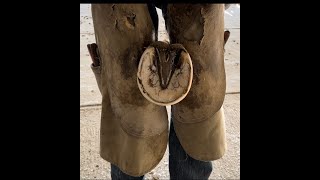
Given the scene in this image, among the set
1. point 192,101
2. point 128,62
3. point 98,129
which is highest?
point 128,62

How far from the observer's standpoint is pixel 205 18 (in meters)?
0.93

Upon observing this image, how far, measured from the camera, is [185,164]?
1233 mm

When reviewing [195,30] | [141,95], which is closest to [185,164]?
[141,95]

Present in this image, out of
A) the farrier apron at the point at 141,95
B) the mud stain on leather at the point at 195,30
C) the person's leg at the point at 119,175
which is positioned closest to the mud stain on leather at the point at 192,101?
the farrier apron at the point at 141,95

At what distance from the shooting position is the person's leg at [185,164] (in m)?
1.22

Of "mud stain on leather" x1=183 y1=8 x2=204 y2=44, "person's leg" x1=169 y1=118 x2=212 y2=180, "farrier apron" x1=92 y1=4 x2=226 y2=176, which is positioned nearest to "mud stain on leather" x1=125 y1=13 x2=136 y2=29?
"farrier apron" x1=92 y1=4 x2=226 y2=176

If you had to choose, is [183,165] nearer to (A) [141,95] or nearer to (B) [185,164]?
(B) [185,164]

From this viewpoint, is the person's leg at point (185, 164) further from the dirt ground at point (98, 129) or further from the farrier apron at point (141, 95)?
the dirt ground at point (98, 129)

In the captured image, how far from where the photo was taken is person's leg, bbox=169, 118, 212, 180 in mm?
1221

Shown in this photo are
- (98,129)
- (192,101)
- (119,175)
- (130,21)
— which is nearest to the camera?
(130,21)

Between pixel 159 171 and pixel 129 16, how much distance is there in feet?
2.86

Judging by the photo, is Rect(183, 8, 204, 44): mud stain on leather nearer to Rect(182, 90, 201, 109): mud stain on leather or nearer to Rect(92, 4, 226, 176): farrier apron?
Rect(92, 4, 226, 176): farrier apron
